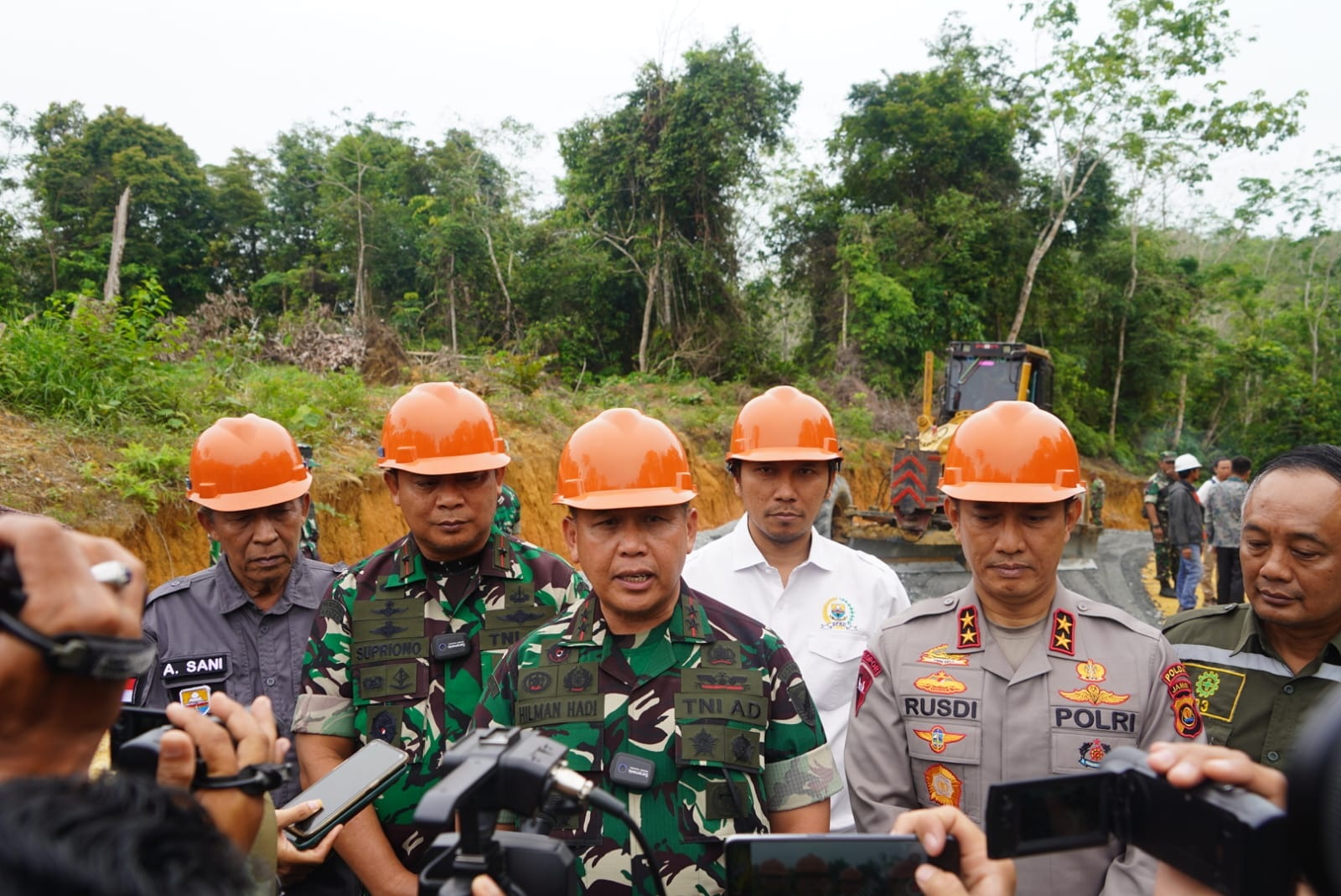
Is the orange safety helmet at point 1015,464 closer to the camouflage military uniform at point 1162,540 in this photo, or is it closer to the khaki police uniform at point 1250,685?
the khaki police uniform at point 1250,685

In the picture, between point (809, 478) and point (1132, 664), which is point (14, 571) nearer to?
point (1132, 664)

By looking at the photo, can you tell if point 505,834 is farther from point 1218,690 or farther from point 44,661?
point 1218,690

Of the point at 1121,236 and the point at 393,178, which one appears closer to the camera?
the point at 393,178

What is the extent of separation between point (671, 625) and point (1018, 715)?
868 mm

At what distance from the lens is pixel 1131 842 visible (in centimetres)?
129

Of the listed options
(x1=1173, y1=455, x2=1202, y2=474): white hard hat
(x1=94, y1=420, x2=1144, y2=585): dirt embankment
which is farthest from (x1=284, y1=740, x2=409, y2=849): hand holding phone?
(x1=1173, y1=455, x2=1202, y2=474): white hard hat

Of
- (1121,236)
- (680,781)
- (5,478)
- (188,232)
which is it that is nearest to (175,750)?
(680,781)

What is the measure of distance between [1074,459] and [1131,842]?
125cm

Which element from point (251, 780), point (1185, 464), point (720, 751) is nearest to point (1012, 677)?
point (720, 751)

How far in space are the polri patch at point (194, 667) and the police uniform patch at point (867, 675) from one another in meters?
2.03

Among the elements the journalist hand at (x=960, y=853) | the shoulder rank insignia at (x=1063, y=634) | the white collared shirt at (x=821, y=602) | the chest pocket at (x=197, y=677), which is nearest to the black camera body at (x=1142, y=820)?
the journalist hand at (x=960, y=853)

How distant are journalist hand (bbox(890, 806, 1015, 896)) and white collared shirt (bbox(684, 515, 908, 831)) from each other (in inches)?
55.0

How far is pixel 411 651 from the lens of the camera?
2629mm

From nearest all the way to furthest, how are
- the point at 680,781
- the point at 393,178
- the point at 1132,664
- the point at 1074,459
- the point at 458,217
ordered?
the point at 680,781
the point at 1132,664
the point at 1074,459
the point at 458,217
the point at 393,178
